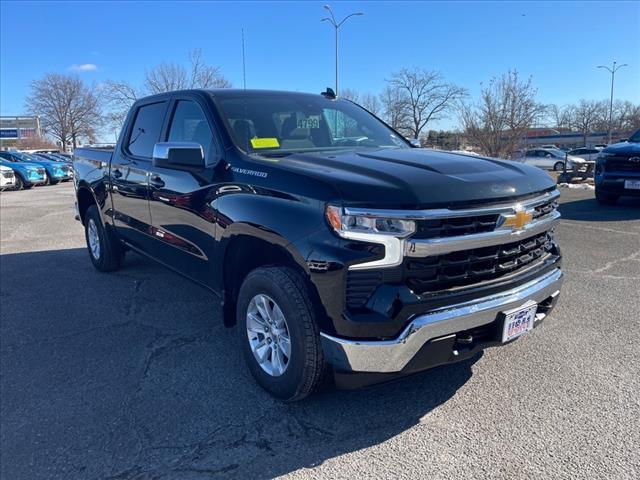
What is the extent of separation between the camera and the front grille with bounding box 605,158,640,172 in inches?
382

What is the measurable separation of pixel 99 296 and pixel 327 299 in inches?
145

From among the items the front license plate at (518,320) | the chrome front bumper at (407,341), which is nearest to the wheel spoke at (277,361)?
the chrome front bumper at (407,341)

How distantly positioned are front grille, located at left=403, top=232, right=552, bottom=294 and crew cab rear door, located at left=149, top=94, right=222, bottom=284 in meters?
1.59

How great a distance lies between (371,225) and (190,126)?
218 cm

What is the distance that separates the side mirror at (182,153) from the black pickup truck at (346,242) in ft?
0.05

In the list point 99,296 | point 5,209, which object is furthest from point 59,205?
point 99,296

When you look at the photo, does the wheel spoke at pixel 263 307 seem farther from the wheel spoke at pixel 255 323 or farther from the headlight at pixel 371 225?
the headlight at pixel 371 225

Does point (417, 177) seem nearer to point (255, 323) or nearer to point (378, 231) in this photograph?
point (378, 231)

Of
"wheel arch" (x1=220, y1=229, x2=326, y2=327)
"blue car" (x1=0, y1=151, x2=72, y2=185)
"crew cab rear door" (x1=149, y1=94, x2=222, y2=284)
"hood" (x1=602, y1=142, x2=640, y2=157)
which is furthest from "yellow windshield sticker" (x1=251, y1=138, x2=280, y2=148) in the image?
"blue car" (x1=0, y1=151, x2=72, y2=185)

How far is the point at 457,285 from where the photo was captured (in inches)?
104

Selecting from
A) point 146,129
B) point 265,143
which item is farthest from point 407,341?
point 146,129

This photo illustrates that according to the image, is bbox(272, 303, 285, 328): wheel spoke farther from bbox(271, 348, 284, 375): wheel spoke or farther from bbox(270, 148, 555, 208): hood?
bbox(270, 148, 555, 208): hood

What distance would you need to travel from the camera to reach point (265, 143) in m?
3.57

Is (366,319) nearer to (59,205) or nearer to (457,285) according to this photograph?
(457,285)
